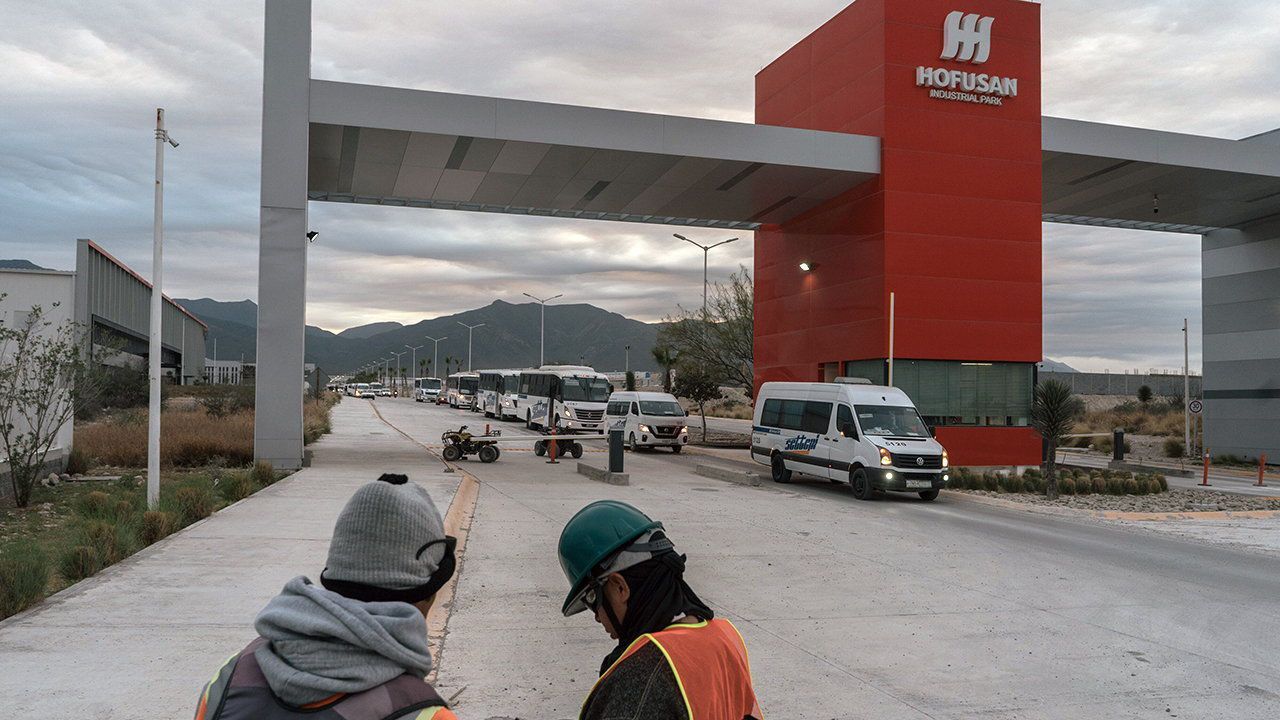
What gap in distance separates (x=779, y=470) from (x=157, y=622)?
17012 millimetres

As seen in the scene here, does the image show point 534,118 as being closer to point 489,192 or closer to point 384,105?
point 384,105

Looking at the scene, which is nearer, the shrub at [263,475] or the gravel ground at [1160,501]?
Answer: the shrub at [263,475]

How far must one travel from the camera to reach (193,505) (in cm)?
1348

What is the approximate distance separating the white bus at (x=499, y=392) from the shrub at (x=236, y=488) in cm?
3174

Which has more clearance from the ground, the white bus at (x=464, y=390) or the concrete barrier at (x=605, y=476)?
the white bus at (x=464, y=390)

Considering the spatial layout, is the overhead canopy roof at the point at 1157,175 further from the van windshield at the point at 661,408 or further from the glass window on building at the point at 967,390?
the van windshield at the point at 661,408

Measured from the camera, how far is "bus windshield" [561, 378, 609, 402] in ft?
127

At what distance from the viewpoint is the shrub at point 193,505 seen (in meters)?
13.2

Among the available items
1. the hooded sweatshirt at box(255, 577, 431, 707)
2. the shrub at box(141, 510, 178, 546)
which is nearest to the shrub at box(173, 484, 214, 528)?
the shrub at box(141, 510, 178, 546)

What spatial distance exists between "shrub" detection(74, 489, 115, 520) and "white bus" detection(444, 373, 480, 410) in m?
48.5

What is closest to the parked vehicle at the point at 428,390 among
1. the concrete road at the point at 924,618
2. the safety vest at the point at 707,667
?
the concrete road at the point at 924,618

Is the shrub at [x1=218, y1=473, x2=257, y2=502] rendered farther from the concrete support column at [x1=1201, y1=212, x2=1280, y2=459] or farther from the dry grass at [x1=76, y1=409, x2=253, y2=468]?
the concrete support column at [x1=1201, y1=212, x2=1280, y2=459]

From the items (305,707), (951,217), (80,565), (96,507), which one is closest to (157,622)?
(80,565)

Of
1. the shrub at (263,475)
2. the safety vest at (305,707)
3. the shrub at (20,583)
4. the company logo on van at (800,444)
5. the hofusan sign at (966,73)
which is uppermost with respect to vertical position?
the hofusan sign at (966,73)
